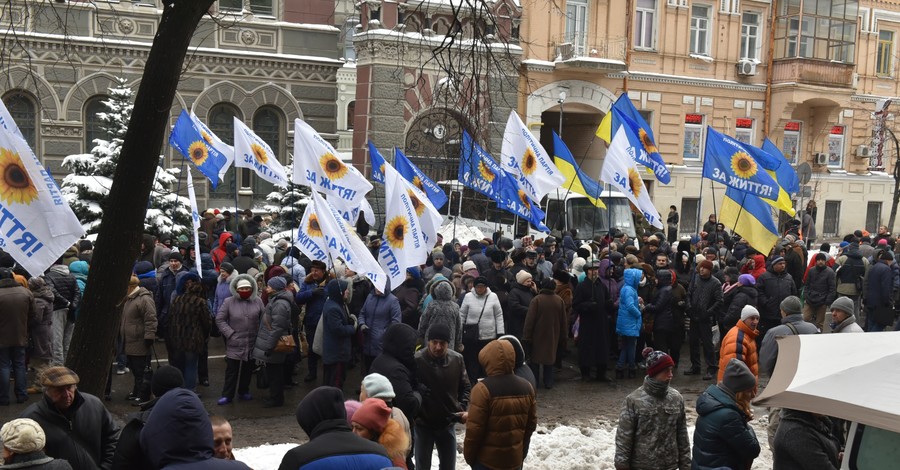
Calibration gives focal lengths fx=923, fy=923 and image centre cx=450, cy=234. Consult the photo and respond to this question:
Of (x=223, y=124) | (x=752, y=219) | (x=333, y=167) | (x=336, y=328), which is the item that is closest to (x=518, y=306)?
(x=336, y=328)

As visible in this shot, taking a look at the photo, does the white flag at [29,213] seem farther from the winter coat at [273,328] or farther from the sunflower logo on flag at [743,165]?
the sunflower logo on flag at [743,165]

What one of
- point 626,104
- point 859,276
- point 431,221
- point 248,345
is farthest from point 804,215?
point 248,345

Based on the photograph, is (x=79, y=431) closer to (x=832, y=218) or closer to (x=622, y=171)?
(x=622, y=171)

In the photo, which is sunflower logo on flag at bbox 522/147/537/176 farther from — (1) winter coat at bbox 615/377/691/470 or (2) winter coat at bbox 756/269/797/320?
(1) winter coat at bbox 615/377/691/470

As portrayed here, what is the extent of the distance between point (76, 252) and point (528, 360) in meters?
6.16

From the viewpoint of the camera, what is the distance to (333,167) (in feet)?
39.8

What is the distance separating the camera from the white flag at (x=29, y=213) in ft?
20.1

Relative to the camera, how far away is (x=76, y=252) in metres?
12.3

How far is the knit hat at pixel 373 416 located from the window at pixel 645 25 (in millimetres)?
26478

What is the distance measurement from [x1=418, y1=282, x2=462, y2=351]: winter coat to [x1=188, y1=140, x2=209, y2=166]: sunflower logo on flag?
5.75 metres

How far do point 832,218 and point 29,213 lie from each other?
3285cm

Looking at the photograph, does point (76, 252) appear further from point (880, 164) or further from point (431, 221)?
point (880, 164)

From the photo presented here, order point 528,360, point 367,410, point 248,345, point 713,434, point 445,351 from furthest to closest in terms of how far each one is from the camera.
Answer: point 528,360
point 248,345
point 445,351
point 713,434
point 367,410

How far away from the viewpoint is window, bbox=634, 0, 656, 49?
98.4ft
